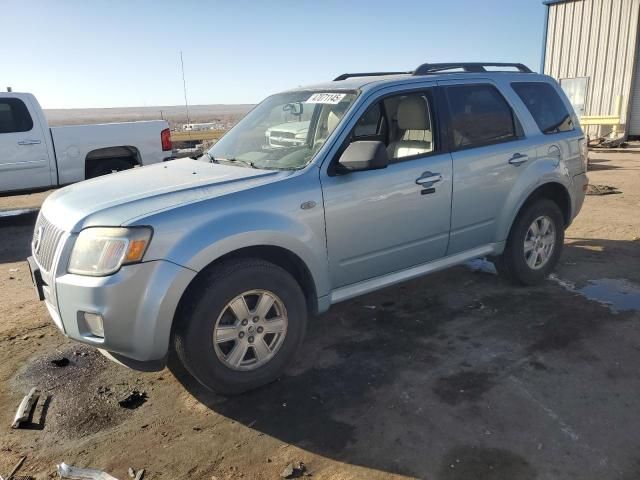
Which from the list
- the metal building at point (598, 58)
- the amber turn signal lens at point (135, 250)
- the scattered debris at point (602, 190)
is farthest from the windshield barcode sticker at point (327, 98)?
the metal building at point (598, 58)

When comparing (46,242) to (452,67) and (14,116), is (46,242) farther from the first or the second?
(14,116)

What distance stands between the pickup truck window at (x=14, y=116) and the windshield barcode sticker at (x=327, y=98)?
662cm

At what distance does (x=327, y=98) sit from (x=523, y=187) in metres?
1.89

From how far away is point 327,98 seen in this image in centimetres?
404

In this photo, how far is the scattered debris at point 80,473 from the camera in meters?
2.64

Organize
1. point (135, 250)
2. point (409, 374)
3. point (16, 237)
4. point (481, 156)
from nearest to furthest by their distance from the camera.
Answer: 1. point (135, 250)
2. point (409, 374)
3. point (481, 156)
4. point (16, 237)

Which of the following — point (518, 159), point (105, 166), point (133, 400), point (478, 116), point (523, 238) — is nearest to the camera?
point (133, 400)

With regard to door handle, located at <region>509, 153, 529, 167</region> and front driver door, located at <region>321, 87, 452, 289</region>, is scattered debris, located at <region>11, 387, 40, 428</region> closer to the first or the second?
front driver door, located at <region>321, 87, 452, 289</region>

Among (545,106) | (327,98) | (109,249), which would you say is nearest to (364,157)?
(327,98)

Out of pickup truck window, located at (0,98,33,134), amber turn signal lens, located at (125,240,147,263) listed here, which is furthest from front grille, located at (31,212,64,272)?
pickup truck window, located at (0,98,33,134)

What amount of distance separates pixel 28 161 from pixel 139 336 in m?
7.28

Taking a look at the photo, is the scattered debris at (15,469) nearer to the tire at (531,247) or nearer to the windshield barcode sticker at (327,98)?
the windshield barcode sticker at (327,98)

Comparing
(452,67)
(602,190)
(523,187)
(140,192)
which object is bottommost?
(602,190)

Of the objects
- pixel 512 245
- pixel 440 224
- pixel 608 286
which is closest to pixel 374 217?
pixel 440 224
